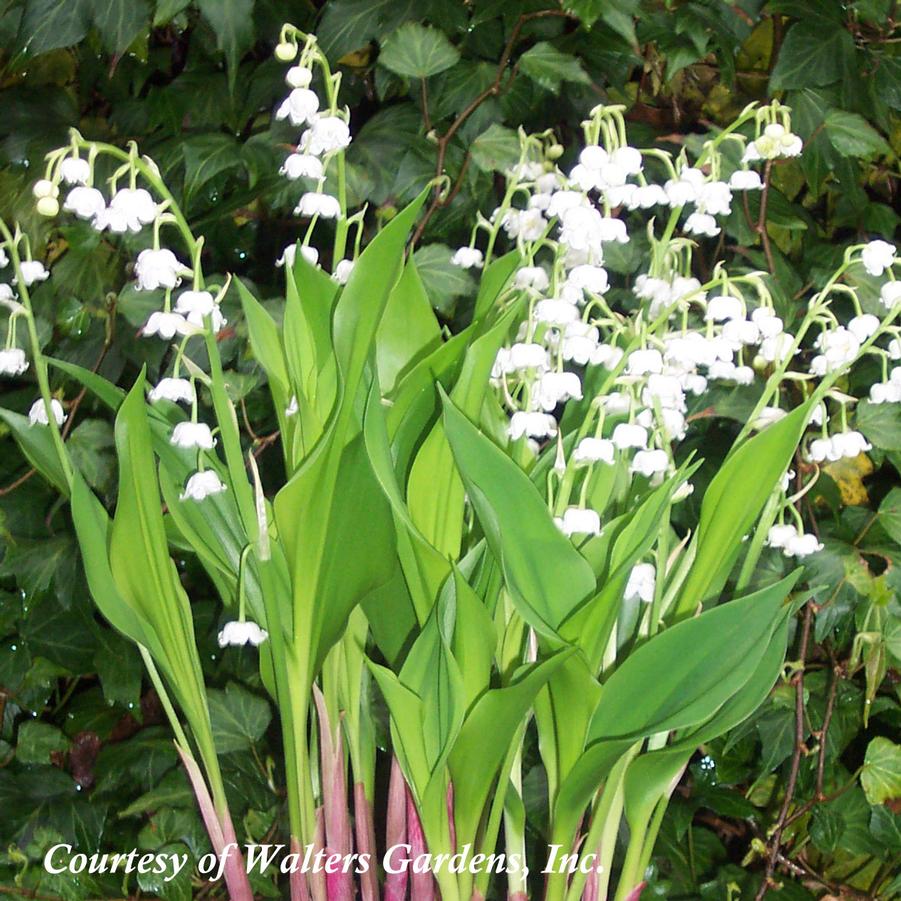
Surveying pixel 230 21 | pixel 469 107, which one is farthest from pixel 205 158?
pixel 469 107

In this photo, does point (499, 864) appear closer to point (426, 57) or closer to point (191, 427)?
point (191, 427)

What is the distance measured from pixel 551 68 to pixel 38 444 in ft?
1.46

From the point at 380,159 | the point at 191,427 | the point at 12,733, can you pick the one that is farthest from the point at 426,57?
the point at 12,733

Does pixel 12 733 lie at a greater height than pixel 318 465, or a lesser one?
lesser

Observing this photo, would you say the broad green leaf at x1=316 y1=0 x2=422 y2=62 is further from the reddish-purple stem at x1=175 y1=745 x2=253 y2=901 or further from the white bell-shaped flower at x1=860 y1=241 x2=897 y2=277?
the reddish-purple stem at x1=175 y1=745 x2=253 y2=901

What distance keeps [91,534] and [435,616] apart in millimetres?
200

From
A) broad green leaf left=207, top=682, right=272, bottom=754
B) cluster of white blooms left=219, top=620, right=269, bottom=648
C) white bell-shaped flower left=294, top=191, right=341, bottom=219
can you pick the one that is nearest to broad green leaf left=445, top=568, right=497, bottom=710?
cluster of white blooms left=219, top=620, right=269, bottom=648

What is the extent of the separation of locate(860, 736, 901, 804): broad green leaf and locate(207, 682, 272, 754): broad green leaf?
20.4 inches

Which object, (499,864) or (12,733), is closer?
(499,864)

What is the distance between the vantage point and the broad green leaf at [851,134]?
0.76m

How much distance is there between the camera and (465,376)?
523 mm

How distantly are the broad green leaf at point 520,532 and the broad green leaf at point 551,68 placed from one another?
372 millimetres

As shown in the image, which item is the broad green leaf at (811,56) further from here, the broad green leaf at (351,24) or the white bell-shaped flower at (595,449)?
the white bell-shaped flower at (595,449)

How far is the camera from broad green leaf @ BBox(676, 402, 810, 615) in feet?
1.69
